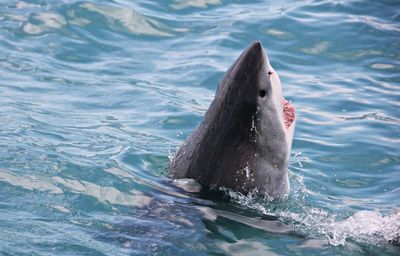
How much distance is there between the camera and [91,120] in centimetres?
984

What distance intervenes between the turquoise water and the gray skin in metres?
0.16

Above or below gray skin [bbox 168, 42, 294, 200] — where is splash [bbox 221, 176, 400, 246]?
below

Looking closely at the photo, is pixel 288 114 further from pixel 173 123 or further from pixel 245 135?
pixel 173 123

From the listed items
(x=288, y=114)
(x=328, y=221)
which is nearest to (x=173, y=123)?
(x=288, y=114)

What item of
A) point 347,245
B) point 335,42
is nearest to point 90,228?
point 347,245

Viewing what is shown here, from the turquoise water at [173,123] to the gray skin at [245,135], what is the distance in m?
0.16

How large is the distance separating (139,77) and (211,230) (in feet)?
17.4

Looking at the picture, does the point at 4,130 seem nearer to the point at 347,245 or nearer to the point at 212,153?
the point at 212,153

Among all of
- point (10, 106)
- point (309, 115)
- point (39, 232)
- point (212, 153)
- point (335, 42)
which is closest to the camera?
point (39, 232)

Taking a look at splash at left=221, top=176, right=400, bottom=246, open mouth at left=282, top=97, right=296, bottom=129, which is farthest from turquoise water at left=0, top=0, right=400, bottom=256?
open mouth at left=282, top=97, right=296, bottom=129

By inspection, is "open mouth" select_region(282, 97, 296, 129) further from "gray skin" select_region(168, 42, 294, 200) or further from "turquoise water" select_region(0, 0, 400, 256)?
"turquoise water" select_region(0, 0, 400, 256)

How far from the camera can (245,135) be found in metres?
7.00

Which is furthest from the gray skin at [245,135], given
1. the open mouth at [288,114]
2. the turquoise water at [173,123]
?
the turquoise water at [173,123]

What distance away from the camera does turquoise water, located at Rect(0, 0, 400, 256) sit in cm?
647
